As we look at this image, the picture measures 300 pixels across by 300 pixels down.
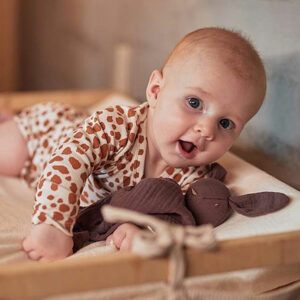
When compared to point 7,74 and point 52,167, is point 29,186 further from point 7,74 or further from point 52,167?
point 7,74

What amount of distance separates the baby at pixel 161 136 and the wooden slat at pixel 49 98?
0.66 meters

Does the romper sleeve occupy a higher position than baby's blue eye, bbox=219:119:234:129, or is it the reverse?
baby's blue eye, bbox=219:119:234:129

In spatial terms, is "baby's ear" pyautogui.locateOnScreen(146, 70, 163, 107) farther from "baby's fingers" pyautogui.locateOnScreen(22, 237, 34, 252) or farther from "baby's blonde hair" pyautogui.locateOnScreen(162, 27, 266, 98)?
"baby's fingers" pyautogui.locateOnScreen(22, 237, 34, 252)

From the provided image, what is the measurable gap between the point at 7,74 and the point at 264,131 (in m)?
1.47

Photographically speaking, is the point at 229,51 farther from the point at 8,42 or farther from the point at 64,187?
the point at 8,42

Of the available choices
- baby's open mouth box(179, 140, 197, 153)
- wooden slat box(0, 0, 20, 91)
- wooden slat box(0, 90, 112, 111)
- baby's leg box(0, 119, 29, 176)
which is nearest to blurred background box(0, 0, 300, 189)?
wooden slat box(0, 0, 20, 91)

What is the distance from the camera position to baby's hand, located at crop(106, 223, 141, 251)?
866 millimetres

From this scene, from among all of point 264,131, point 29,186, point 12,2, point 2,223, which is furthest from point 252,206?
point 12,2

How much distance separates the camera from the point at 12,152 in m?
1.26

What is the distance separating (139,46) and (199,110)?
0.81 m

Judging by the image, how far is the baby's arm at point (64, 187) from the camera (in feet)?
2.79

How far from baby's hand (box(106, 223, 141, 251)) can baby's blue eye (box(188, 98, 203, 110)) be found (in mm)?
202

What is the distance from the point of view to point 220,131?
0.93 metres

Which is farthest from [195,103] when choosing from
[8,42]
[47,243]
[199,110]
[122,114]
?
[8,42]
